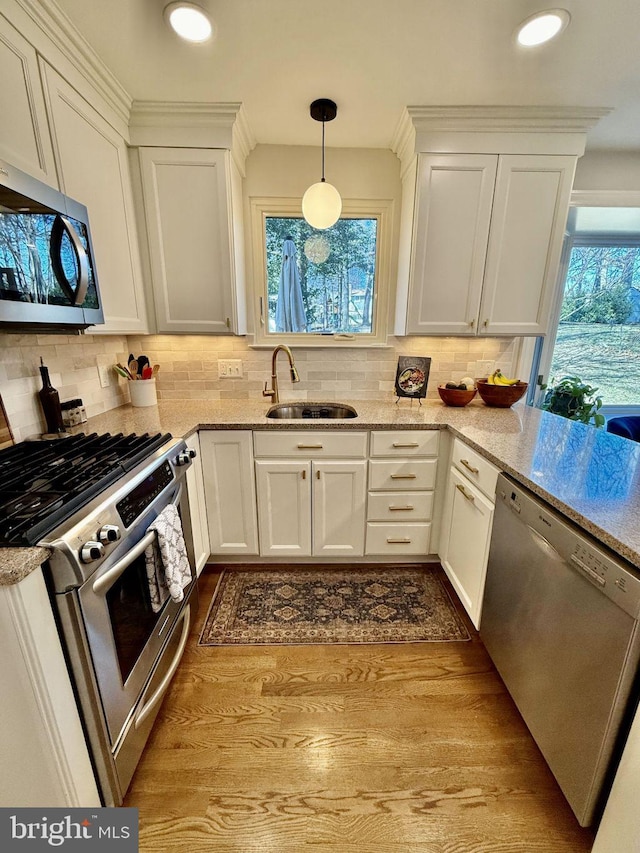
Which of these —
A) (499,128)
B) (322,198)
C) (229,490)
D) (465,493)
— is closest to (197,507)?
(229,490)

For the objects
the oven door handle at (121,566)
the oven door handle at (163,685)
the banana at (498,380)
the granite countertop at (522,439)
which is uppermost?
the banana at (498,380)

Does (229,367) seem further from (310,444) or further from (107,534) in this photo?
(107,534)

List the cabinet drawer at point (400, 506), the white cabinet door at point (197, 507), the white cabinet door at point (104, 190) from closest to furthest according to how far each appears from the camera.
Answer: the white cabinet door at point (104, 190)
the white cabinet door at point (197, 507)
the cabinet drawer at point (400, 506)

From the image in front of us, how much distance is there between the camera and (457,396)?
211 cm

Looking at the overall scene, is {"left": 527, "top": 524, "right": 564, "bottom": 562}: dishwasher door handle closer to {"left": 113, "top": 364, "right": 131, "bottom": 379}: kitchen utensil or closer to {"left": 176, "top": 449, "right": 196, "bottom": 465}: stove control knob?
{"left": 176, "top": 449, "right": 196, "bottom": 465}: stove control knob

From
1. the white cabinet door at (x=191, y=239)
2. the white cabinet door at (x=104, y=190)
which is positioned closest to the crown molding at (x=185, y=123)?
the white cabinet door at (x=191, y=239)

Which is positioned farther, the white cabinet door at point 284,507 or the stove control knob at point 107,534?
the white cabinet door at point 284,507

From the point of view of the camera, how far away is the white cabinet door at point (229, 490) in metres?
1.85

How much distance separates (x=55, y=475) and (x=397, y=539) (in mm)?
1683

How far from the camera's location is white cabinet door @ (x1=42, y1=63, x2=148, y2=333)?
1.33 meters

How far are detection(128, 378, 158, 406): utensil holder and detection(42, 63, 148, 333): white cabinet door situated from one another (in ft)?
1.07

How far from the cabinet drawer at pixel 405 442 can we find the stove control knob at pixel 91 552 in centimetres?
134

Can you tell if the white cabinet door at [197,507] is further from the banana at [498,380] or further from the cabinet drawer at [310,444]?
the banana at [498,380]

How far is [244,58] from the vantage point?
55.6 inches
